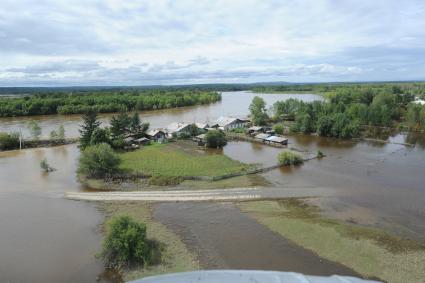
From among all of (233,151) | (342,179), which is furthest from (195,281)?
(233,151)

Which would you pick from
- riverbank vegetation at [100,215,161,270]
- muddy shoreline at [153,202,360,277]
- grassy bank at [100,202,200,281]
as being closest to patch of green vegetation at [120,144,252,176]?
grassy bank at [100,202,200,281]

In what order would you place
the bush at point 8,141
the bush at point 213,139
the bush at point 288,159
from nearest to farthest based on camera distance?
the bush at point 288,159 < the bush at point 213,139 < the bush at point 8,141

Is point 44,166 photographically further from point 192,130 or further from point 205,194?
point 192,130

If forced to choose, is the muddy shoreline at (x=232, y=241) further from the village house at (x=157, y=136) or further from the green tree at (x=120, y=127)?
the village house at (x=157, y=136)

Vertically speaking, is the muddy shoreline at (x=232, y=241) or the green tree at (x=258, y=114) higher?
the green tree at (x=258, y=114)

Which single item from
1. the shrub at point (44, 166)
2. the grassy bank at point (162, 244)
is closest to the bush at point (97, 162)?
the shrub at point (44, 166)

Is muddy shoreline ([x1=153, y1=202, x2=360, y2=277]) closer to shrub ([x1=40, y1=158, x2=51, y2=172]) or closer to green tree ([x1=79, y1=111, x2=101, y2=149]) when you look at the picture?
shrub ([x1=40, y1=158, x2=51, y2=172])

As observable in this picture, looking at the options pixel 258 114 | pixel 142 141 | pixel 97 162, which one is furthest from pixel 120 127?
pixel 258 114
